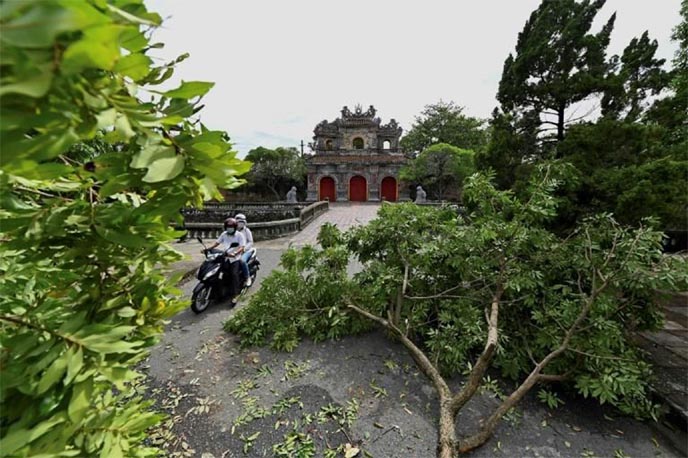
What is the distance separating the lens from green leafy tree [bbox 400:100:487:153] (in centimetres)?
3081

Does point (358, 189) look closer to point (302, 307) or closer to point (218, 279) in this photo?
point (218, 279)

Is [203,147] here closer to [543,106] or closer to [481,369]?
[481,369]

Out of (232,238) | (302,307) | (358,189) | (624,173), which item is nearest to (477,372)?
(302,307)

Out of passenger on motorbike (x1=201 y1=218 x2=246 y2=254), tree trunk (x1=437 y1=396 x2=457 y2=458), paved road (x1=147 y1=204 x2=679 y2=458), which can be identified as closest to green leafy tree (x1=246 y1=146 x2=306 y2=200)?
passenger on motorbike (x1=201 y1=218 x2=246 y2=254)

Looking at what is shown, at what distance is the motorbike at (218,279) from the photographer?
13.4 feet

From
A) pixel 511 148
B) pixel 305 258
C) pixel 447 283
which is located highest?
pixel 511 148

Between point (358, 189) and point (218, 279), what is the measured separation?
77.7ft

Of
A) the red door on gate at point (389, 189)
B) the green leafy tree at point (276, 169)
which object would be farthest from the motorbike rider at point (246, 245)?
the green leafy tree at point (276, 169)

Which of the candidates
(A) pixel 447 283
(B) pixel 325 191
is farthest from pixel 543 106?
(B) pixel 325 191

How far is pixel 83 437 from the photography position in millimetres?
682

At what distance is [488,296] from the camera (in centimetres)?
316

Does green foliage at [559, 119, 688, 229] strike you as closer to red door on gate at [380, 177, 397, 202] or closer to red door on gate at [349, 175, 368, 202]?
red door on gate at [380, 177, 397, 202]

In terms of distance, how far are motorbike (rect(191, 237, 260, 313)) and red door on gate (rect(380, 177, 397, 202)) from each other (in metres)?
23.4

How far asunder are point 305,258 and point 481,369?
2.28 m
